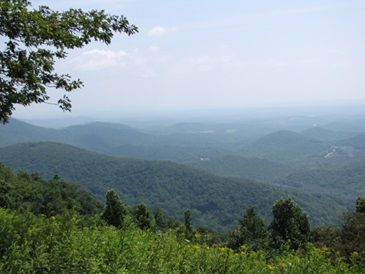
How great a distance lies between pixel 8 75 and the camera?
4.46 metres

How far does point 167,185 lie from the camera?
12950 cm

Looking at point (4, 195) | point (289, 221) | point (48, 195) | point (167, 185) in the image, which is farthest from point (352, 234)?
point (167, 185)

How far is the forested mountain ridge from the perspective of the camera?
106 m

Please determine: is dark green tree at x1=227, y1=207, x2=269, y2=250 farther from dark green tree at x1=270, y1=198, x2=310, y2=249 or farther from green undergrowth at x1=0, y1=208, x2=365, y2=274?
green undergrowth at x1=0, y1=208, x2=365, y2=274

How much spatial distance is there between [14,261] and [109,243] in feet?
5.37

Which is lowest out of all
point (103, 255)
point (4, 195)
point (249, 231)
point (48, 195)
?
point (48, 195)

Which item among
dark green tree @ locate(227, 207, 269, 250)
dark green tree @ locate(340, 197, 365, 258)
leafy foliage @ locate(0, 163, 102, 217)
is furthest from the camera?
leafy foliage @ locate(0, 163, 102, 217)

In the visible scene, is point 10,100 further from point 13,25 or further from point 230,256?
point 230,256

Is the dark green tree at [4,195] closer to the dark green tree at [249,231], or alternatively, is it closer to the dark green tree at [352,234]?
the dark green tree at [249,231]

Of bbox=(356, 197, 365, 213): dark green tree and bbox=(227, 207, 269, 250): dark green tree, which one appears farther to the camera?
bbox=(227, 207, 269, 250): dark green tree

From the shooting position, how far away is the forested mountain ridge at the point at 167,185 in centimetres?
10556

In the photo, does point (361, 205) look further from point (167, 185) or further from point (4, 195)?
point (167, 185)

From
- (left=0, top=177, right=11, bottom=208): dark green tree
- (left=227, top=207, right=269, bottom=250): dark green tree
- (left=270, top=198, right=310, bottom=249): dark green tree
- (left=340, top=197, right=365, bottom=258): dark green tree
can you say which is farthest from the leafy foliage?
(left=340, top=197, right=365, bottom=258): dark green tree

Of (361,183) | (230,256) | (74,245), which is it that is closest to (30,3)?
(74,245)
